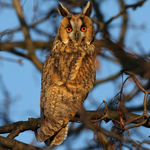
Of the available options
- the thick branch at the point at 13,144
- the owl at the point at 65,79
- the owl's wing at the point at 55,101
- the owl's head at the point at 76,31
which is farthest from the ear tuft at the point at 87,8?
the thick branch at the point at 13,144

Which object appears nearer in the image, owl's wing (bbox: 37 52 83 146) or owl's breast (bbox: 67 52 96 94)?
owl's wing (bbox: 37 52 83 146)

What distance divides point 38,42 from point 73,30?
10.2ft

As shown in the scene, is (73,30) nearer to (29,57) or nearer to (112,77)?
(29,57)

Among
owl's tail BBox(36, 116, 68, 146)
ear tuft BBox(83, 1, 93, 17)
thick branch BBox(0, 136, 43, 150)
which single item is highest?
ear tuft BBox(83, 1, 93, 17)

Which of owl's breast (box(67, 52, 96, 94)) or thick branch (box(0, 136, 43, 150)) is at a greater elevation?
owl's breast (box(67, 52, 96, 94))

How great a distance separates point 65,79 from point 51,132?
64 centimetres

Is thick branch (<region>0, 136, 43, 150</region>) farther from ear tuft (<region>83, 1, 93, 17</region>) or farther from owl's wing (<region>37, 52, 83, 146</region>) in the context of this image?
ear tuft (<region>83, 1, 93, 17</region>)

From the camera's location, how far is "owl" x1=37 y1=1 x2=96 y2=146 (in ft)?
9.89

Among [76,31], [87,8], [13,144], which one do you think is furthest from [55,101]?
[87,8]

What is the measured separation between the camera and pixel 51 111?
304 centimetres

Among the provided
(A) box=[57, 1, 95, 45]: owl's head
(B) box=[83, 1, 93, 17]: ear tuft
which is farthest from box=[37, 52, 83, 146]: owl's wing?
(B) box=[83, 1, 93, 17]: ear tuft

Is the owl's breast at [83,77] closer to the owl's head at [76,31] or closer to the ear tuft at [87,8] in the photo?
the owl's head at [76,31]

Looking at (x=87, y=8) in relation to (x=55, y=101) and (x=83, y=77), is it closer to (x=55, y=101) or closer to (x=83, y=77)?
(x=83, y=77)

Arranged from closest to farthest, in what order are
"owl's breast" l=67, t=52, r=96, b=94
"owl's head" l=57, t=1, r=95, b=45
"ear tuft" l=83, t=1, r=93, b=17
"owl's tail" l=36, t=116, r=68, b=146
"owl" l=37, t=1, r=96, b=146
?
1. "owl's tail" l=36, t=116, r=68, b=146
2. "owl" l=37, t=1, r=96, b=146
3. "owl's breast" l=67, t=52, r=96, b=94
4. "owl's head" l=57, t=1, r=95, b=45
5. "ear tuft" l=83, t=1, r=93, b=17
